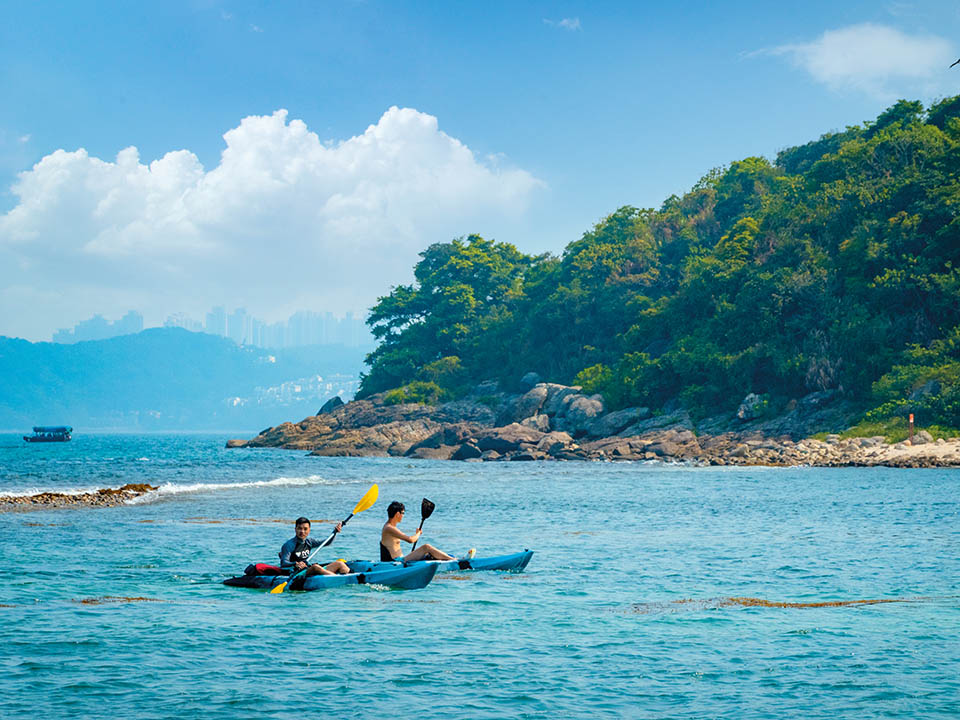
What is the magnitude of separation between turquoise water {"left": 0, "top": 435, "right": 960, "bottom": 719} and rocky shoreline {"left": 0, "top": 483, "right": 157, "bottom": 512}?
90.6 inches

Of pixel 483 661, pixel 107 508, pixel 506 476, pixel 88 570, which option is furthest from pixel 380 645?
pixel 506 476

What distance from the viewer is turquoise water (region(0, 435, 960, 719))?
9164 millimetres

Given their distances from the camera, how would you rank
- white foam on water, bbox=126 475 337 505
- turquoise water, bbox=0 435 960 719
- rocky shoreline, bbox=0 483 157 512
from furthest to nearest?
white foam on water, bbox=126 475 337 505, rocky shoreline, bbox=0 483 157 512, turquoise water, bbox=0 435 960 719

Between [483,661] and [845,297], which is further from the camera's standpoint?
[845,297]

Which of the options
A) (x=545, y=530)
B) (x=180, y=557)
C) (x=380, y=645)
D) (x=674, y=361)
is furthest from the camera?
(x=674, y=361)

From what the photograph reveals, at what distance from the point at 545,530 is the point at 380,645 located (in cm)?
1181

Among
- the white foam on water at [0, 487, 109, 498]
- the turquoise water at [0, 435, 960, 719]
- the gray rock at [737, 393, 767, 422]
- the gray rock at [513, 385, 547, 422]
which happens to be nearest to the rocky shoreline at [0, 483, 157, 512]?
the white foam on water at [0, 487, 109, 498]

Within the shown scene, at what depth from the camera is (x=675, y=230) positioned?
85625mm

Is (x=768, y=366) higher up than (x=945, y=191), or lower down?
lower down

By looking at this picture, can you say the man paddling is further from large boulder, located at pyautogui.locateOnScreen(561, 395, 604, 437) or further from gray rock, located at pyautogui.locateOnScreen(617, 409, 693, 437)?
large boulder, located at pyautogui.locateOnScreen(561, 395, 604, 437)

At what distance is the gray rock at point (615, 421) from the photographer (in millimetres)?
61094

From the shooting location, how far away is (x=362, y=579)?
15422mm

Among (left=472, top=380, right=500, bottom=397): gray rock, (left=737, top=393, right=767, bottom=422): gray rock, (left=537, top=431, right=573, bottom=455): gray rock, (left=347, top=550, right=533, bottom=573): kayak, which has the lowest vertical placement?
(left=347, top=550, right=533, bottom=573): kayak

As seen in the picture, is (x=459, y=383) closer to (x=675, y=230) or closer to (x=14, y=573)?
(x=675, y=230)
